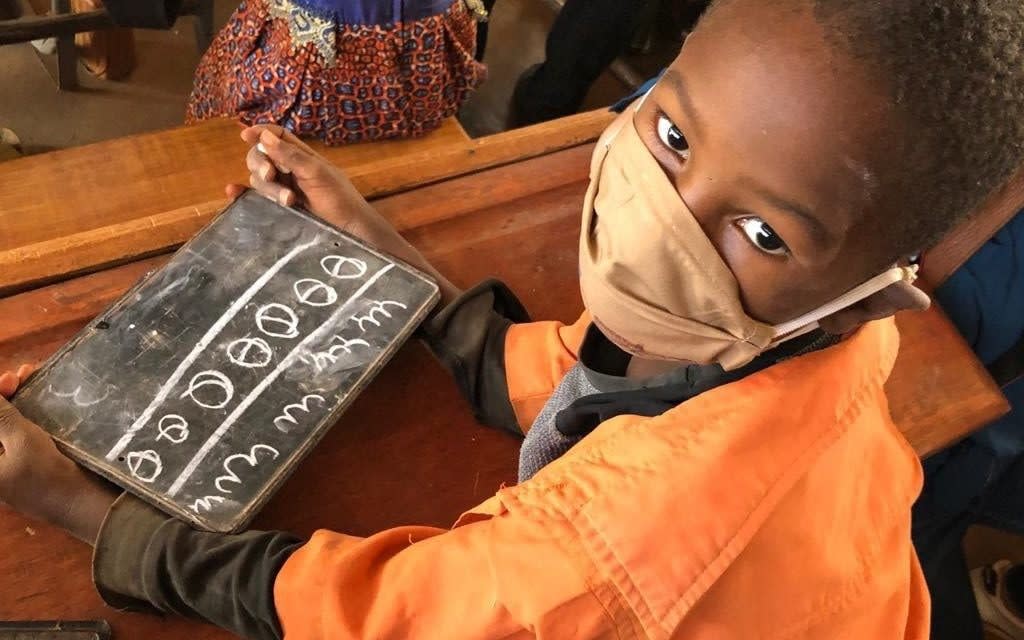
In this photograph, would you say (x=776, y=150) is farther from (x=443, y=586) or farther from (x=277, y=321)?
(x=277, y=321)

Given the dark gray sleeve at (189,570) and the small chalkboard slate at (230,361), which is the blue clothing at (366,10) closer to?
the small chalkboard slate at (230,361)

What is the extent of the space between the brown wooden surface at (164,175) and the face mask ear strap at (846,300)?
0.57 meters

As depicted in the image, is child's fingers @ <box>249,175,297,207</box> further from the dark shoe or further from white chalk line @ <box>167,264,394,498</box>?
the dark shoe

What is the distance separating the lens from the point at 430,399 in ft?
2.90

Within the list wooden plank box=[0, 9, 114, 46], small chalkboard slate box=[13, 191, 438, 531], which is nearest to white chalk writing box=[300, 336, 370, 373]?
small chalkboard slate box=[13, 191, 438, 531]

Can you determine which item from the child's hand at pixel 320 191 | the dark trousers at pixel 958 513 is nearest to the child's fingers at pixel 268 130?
the child's hand at pixel 320 191

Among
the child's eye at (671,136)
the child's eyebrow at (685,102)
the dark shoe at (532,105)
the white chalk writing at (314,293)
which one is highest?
the child's eyebrow at (685,102)

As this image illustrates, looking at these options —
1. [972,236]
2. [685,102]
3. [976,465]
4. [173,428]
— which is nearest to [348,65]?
[173,428]

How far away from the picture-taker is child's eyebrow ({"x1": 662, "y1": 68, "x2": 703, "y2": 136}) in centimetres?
54

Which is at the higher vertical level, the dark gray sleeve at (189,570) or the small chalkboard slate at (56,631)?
the dark gray sleeve at (189,570)

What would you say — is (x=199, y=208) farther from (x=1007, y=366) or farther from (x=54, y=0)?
(x=54, y=0)

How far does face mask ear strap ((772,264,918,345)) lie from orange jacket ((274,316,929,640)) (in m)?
0.02

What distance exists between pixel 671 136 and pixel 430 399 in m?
0.42

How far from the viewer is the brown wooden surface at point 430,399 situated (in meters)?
0.72
